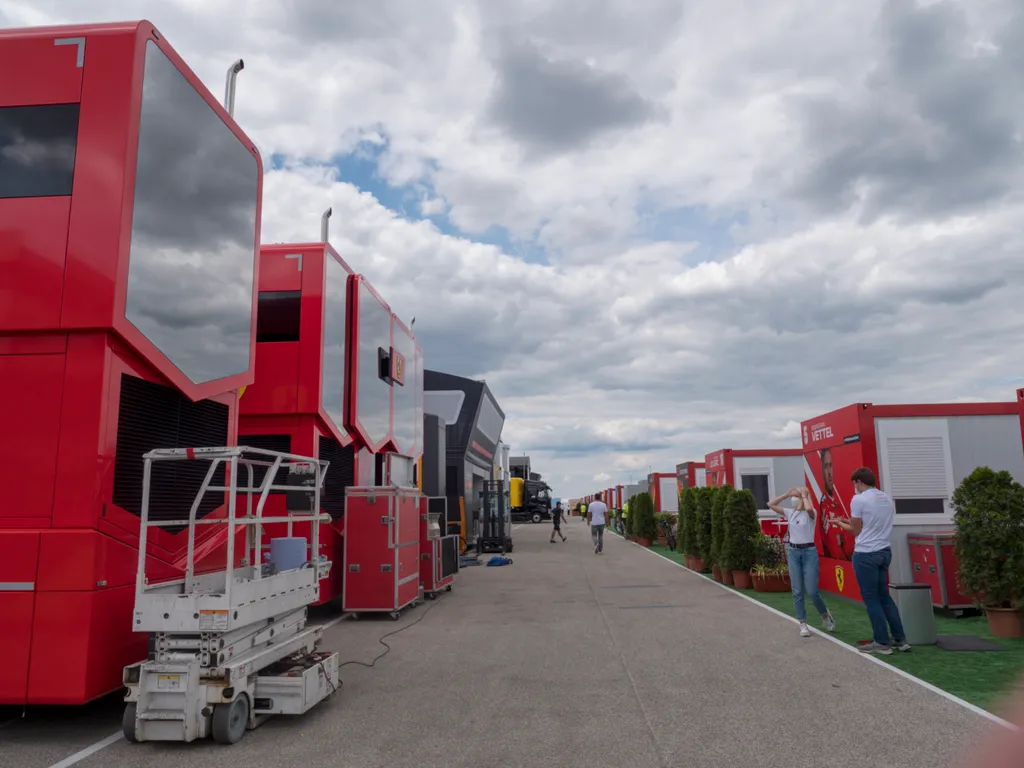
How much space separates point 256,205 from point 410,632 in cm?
564

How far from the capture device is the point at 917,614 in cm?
775

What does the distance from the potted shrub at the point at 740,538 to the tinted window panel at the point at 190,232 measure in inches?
367

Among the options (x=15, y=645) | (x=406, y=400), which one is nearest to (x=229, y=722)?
(x=15, y=645)

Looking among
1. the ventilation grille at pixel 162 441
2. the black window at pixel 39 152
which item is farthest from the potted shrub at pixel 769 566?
the black window at pixel 39 152

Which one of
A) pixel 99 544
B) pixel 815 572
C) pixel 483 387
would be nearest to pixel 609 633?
pixel 815 572

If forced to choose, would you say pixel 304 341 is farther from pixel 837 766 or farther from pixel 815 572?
pixel 837 766

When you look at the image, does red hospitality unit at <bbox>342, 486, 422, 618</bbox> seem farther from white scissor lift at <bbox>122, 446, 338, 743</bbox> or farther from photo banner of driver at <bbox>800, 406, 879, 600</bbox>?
photo banner of driver at <bbox>800, 406, 879, 600</bbox>

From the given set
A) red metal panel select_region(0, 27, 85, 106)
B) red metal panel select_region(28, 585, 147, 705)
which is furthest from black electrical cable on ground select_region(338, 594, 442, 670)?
red metal panel select_region(0, 27, 85, 106)

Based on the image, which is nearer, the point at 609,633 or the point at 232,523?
the point at 232,523

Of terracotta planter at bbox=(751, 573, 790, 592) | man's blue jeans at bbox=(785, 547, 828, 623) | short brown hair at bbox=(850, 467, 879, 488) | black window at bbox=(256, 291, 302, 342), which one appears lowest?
terracotta planter at bbox=(751, 573, 790, 592)

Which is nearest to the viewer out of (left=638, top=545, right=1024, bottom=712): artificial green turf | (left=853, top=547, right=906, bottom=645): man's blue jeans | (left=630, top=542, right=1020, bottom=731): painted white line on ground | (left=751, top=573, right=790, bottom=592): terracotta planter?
(left=630, top=542, right=1020, bottom=731): painted white line on ground

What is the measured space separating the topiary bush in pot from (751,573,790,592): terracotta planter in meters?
1.03

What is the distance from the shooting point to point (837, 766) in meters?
4.45

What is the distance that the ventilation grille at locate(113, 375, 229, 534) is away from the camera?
19.3 feet
